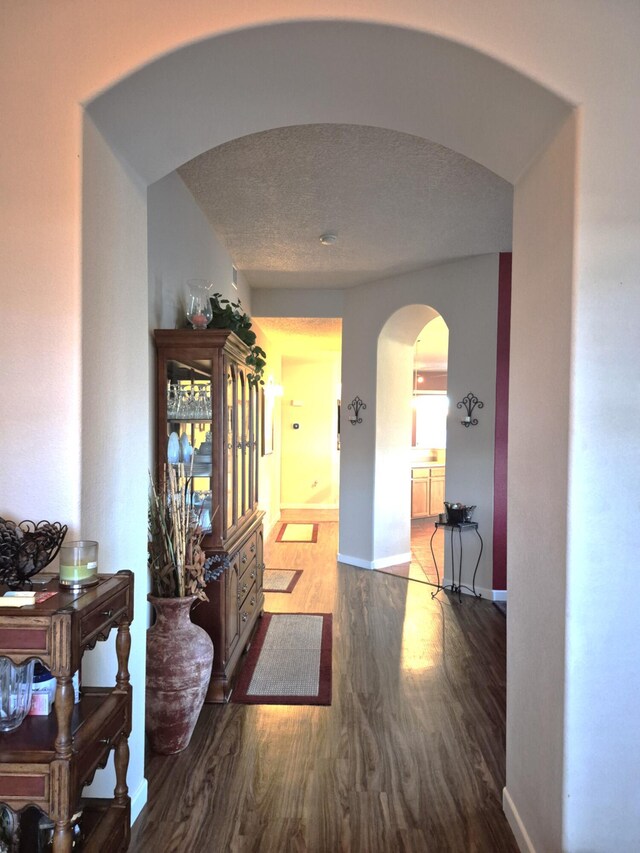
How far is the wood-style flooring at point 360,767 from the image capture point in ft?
6.30

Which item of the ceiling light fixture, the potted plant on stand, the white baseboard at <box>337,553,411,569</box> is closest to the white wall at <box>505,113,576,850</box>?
the potted plant on stand

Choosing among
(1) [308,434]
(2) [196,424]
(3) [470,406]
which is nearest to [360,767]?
(2) [196,424]

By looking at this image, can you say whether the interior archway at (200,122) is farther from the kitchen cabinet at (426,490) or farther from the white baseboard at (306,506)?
the white baseboard at (306,506)

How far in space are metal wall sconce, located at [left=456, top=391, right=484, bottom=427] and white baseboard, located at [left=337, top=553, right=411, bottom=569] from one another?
1723 millimetres

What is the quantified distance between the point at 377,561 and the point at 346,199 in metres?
3.55

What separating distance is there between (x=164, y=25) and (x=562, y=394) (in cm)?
153

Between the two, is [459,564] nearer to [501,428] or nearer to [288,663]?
[501,428]

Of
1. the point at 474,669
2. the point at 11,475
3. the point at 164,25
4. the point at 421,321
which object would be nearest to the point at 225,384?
the point at 11,475

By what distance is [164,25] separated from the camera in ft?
4.98

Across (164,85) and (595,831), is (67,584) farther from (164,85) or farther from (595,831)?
(595,831)

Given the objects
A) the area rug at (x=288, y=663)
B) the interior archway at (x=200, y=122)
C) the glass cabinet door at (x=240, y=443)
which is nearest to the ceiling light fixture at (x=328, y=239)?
the glass cabinet door at (x=240, y=443)

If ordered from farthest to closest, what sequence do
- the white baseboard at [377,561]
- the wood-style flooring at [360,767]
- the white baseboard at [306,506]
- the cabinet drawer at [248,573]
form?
the white baseboard at [306,506], the white baseboard at [377,561], the cabinet drawer at [248,573], the wood-style flooring at [360,767]

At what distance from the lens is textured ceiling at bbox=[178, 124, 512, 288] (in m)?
2.87

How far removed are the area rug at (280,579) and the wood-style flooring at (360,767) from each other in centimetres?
130
